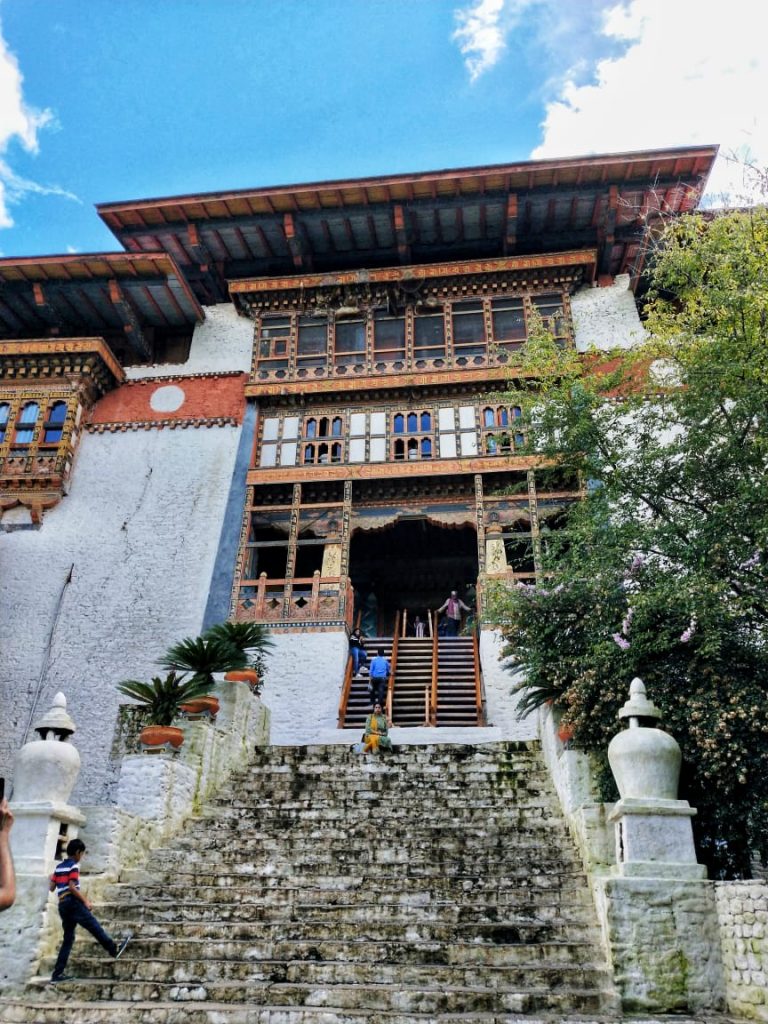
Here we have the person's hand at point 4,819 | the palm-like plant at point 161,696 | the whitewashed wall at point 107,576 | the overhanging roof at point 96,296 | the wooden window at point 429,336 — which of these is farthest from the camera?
the wooden window at point 429,336

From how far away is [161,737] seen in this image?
25.5 feet

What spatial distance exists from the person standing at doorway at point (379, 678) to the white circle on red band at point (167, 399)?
7525mm

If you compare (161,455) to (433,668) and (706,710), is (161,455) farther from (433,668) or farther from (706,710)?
(706,710)

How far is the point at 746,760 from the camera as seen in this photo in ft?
18.2

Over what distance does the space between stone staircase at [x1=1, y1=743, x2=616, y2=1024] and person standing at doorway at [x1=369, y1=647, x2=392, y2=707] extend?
336 centimetres

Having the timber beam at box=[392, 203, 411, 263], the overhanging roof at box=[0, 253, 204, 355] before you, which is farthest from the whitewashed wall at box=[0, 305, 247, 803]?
the timber beam at box=[392, 203, 411, 263]

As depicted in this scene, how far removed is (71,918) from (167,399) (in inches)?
490

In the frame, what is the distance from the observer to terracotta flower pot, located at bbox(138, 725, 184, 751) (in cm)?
776

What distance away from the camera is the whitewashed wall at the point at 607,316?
51.1ft

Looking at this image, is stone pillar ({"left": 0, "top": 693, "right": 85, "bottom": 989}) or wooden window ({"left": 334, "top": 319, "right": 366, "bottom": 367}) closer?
stone pillar ({"left": 0, "top": 693, "right": 85, "bottom": 989})

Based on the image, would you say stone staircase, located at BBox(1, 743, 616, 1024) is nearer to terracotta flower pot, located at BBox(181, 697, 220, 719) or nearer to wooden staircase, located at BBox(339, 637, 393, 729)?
terracotta flower pot, located at BBox(181, 697, 220, 719)

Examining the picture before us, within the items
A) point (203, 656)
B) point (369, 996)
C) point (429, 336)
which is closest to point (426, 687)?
point (203, 656)

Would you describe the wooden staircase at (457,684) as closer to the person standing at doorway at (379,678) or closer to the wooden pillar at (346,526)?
the person standing at doorway at (379,678)

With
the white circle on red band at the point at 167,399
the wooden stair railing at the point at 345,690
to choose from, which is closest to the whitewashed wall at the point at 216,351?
the white circle on red band at the point at 167,399
